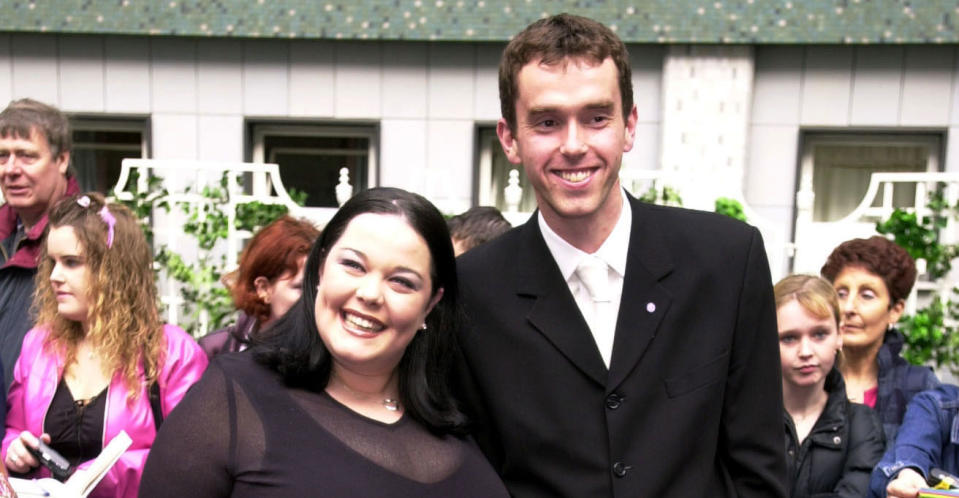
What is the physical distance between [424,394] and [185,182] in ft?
16.2

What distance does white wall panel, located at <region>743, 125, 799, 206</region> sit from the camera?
6.32m

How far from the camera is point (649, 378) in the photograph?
1759 mm

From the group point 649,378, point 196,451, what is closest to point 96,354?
point 196,451

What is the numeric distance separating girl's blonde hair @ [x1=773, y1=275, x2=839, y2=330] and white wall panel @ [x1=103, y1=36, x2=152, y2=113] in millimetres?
5229

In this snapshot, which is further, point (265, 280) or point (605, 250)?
point (265, 280)

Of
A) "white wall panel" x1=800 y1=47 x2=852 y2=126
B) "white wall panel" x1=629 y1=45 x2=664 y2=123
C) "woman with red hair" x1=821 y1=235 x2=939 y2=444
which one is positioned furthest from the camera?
"white wall panel" x1=629 y1=45 x2=664 y2=123

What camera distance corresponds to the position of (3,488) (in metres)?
1.45

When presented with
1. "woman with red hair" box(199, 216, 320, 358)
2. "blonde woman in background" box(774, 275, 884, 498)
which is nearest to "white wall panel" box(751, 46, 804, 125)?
"blonde woman in background" box(774, 275, 884, 498)

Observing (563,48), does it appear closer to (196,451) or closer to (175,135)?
(196,451)

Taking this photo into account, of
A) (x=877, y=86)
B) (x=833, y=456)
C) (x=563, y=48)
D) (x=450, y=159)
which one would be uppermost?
(x=877, y=86)

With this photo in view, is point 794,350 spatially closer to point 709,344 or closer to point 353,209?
point 709,344

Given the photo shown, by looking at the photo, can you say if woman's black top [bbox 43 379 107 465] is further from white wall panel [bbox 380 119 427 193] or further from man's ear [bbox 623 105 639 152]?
white wall panel [bbox 380 119 427 193]

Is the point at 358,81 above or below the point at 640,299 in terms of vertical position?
above

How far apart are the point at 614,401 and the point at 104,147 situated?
615 cm
